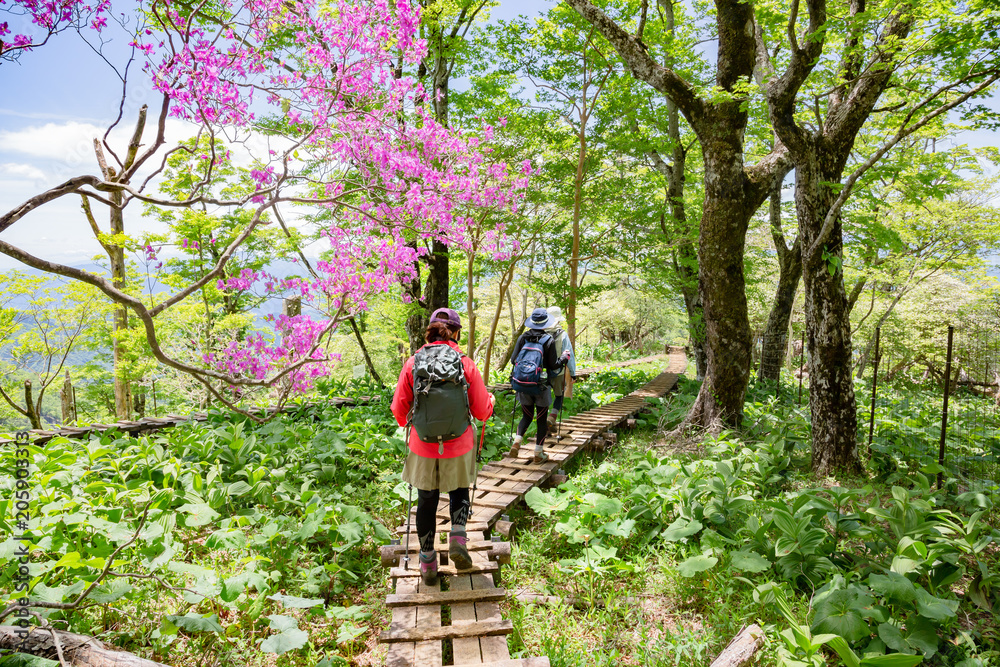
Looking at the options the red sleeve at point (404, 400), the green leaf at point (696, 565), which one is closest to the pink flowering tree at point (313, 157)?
the red sleeve at point (404, 400)

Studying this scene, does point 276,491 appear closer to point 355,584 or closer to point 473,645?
point 355,584

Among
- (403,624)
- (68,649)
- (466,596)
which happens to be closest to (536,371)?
(466,596)

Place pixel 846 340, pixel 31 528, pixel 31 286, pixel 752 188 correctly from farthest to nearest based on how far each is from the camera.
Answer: pixel 31 286
pixel 752 188
pixel 846 340
pixel 31 528

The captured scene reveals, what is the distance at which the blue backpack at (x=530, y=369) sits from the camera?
19.4ft

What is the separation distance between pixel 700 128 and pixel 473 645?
6980 mm

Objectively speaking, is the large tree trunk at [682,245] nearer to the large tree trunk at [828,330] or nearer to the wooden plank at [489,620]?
the large tree trunk at [828,330]

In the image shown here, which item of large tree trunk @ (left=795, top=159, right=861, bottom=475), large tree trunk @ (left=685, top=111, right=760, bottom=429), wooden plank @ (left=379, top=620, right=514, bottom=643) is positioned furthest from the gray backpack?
large tree trunk @ (left=685, top=111, right=760, bottom=429)

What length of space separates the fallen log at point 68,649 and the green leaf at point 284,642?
482 mm

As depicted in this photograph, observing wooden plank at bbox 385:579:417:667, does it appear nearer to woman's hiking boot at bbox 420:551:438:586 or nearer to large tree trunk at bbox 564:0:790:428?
woman's hiking boot at bbox 420:551:438:586

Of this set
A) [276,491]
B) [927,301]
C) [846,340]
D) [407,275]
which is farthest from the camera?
[927,301]

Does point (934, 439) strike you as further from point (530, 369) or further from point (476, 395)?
point (476, 395)

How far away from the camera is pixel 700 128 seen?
22.9 feet

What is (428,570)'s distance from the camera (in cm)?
365

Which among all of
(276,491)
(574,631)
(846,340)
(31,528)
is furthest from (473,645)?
(846,340)
